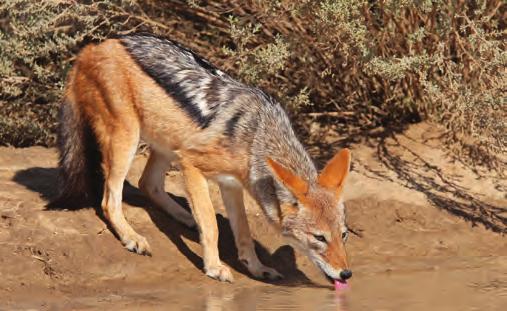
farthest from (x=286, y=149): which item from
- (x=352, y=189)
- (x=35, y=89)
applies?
(x=35, y=89)

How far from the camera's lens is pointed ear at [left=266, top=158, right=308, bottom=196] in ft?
21.5

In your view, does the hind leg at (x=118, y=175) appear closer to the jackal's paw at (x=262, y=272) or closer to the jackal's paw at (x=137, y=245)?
the jackal's paw at (x=137, y=245)

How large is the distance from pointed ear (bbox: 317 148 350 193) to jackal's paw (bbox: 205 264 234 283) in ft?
3.21

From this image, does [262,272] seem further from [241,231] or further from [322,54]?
[322,54]

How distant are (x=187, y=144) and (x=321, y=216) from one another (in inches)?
50.3

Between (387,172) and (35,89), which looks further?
(35,89)

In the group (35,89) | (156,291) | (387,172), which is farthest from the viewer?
(35,89)

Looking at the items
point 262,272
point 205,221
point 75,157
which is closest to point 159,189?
point 75,157

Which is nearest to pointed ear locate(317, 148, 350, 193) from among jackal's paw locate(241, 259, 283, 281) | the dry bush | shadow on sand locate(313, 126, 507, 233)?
jackal's paw locate(241, 259, 283, 281)

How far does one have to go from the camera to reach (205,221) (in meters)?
7.18

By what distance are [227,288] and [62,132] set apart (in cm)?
192

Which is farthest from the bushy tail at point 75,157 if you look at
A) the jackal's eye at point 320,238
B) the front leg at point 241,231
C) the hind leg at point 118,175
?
the jackal's eye at point 320,238

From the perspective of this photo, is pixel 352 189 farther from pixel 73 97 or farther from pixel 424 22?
pixel 73 97

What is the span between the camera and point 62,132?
7824 millimetres
